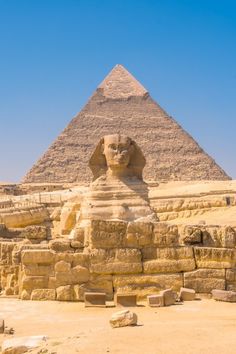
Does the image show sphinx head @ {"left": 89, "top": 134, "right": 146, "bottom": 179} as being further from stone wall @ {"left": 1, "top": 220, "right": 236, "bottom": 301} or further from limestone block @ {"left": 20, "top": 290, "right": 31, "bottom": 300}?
limestone block @ {"left": 20, "top": 290, "right": 31, "bottom": 300}

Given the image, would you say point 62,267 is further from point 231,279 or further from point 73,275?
point 231,279

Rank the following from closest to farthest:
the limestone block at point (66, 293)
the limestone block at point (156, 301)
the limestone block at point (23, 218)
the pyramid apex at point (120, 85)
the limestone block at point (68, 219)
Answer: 1. the limestone block at point (156, 301)
2. the limestone block at point (66, 293)
3. the limestone block at point (68, 219)
4. the limestone block at point (23, 218)
5. the pyramid apex at point (120, 85)

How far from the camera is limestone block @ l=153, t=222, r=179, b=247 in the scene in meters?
6.71

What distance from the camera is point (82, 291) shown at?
6.52 meters

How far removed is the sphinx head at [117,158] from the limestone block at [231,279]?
17.6 feet

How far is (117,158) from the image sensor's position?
1199 cm

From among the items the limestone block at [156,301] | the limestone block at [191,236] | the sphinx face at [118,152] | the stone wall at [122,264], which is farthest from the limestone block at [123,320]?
the sphinx face at [118,152]

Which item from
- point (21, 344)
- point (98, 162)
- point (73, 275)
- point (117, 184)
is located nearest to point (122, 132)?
point (98, 162)

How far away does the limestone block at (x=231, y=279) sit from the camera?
673 cm

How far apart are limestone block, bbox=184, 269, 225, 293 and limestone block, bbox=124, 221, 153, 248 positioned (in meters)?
0.44

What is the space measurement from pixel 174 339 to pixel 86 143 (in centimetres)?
19024

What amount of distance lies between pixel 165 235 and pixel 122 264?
1.51 ft

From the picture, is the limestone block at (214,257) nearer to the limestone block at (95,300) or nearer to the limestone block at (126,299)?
the limestone block at (126,299)

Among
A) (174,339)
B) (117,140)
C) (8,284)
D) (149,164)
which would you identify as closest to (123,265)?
(8,284)
